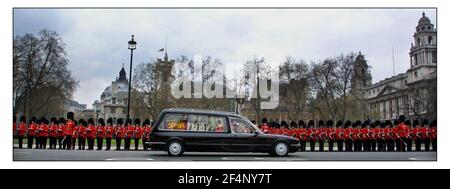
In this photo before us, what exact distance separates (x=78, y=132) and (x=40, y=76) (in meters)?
2.83

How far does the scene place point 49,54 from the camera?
1872 cm

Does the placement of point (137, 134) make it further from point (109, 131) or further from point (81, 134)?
point (81, 134)

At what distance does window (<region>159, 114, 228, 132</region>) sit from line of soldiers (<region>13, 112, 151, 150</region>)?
11.5ft

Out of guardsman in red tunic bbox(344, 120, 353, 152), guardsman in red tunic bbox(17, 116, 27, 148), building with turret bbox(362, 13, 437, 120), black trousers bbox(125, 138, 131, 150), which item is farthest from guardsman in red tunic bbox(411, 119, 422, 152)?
guardsman in red tunic bbox(17, 116, 27, 148)

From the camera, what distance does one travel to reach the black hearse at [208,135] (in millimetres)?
13344

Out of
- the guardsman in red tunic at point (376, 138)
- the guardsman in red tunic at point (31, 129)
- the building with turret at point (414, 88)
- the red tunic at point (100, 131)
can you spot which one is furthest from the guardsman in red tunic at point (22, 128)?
the building with turret at point (414, 88)

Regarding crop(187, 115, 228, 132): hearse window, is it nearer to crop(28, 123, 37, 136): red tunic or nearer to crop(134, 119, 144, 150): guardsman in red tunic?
crop(134, 119, 144, 150): guardsman in red tunic

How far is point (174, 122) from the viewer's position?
1355 cm

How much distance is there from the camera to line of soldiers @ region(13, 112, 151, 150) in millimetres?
16891
